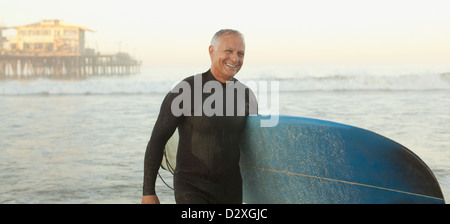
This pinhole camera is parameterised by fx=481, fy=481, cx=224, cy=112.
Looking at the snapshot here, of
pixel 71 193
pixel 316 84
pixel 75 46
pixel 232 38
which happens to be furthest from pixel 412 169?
pixel 75 46

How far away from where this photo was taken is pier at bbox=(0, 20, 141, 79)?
158ft

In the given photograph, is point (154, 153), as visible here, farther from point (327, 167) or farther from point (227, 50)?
point (327, 167)

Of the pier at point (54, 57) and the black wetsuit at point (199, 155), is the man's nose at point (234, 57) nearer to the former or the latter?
the black wetsuit at point (199, 155)

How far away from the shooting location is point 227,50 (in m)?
2.04

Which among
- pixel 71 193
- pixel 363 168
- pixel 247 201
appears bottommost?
pixel 71 193

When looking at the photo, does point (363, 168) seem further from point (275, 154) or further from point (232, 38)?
point (232, 38)

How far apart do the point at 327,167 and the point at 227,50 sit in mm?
798

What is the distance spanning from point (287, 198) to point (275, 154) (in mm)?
254

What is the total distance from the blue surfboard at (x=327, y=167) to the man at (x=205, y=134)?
310mm

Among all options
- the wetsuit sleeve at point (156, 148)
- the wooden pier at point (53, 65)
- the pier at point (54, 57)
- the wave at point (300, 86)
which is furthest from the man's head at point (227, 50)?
the wooden pier at point (53, 65)

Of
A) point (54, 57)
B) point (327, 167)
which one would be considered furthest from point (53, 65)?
point (327, 167)

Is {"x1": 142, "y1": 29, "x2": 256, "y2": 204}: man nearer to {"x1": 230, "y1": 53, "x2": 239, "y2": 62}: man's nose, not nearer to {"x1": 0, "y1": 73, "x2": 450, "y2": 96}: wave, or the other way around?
{"x1": 230, "y1": 53, "x2": 239, "y2": 62}: man's nose

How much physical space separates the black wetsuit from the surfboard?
1.05 ft

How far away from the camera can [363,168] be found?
89.4 inches
